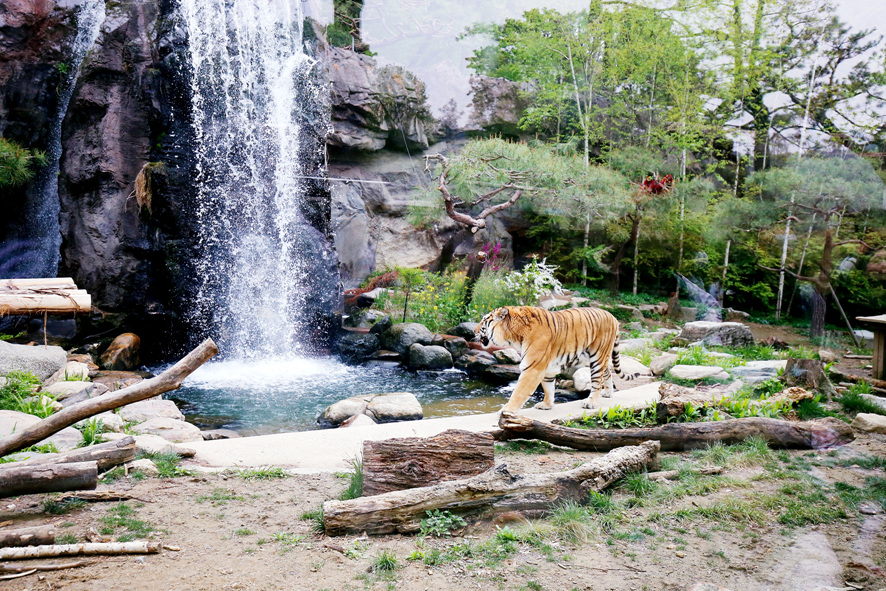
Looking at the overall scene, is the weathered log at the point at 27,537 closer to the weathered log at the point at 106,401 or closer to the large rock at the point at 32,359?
the weathered log at the point at 106,401

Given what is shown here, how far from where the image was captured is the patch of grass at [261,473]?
3314 millimetres

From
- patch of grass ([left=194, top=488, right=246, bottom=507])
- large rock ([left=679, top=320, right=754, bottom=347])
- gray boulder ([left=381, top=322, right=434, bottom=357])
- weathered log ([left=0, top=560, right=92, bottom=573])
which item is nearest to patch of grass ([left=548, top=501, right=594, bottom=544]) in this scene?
patch of grass ([left=194, top=488, right=246, bottom=507])

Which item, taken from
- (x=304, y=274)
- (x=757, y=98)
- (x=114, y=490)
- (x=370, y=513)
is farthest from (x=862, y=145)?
(x=304, y=274)

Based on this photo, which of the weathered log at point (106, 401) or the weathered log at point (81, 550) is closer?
the weathered log at point (81, 550)

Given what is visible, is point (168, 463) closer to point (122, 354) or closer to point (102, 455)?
A: point (102, 455)

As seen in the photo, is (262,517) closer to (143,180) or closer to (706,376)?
(706,376)

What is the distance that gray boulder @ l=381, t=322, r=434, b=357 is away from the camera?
27.3 ft

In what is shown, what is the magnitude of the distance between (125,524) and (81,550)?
0.32 metres

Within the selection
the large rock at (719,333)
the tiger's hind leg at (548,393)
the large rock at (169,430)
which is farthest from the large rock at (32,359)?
the large rock at (719,333)

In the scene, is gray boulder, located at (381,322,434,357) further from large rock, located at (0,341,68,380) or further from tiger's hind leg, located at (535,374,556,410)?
large rock, located at (0,341,68,380)

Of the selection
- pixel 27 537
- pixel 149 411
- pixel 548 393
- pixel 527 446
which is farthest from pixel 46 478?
pixel 548 393

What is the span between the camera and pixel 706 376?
529cm

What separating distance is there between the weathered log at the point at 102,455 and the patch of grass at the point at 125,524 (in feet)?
1.96

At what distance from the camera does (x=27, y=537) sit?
2217 millimetres
